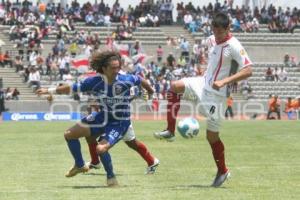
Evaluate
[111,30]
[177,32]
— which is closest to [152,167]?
[111,30]

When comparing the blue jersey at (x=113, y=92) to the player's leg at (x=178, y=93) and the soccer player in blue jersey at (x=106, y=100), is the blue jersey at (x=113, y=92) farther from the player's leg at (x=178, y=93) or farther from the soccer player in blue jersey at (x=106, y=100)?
the player's leg at (x=178, y=93)

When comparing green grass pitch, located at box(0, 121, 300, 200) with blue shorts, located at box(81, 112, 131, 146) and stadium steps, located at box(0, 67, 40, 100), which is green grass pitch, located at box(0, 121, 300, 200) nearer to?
blue shorts, located at box(81, 112, 131, 146)

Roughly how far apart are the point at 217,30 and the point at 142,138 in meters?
12.4

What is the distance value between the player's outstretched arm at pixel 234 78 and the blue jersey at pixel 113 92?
55.3 inches

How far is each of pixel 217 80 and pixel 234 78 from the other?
524mm

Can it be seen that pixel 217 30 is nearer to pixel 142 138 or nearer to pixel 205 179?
pixel 205 179

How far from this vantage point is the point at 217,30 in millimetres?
11547

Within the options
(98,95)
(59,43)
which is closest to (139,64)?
(59,43)

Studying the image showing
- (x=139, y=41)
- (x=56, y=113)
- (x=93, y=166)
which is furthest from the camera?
(x=139, y=41)

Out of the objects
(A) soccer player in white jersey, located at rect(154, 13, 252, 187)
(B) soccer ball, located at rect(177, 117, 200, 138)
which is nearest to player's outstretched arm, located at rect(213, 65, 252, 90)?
(A) soccer player in white jersey, located at rect(154, 13, 252, 187)

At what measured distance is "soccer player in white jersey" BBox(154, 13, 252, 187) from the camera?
1151 cm

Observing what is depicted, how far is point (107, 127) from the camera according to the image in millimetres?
11898

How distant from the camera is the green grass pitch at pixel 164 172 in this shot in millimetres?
10727

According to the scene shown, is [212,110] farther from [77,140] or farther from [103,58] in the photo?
[77,140]
